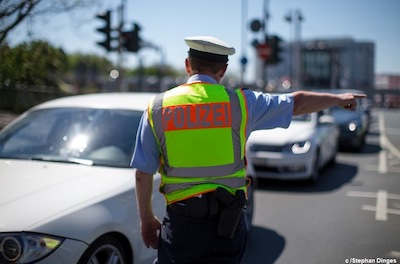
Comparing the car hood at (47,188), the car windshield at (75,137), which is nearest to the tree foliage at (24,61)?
the car windshield at (75,137)

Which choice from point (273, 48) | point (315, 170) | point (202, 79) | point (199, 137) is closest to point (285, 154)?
point (315, 170)

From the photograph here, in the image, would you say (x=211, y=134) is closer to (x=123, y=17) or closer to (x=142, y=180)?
(x=142, y=180)

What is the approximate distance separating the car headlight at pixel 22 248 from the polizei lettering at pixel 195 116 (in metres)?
1.10

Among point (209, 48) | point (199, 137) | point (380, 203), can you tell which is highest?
point (209, 48)

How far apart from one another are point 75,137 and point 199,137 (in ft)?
6.92

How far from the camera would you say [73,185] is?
3119 mm

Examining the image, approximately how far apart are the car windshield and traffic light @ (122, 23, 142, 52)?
987 cm

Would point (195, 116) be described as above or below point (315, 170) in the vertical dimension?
above

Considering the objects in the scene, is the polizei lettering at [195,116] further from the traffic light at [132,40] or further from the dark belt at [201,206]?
the traffic light at [132,40]

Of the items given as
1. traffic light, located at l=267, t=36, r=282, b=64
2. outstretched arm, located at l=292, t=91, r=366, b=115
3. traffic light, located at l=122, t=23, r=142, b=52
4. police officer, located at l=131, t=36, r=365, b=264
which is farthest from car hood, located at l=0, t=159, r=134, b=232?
traffic light, located at l=267, t=36, r=282, b=64

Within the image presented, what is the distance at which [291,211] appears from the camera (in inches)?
245

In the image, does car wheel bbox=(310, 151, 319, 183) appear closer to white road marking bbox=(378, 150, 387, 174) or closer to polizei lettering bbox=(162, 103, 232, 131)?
white road marking bbox=(378, 150, 387, 174)

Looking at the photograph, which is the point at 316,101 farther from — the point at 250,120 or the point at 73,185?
the point at 73,185

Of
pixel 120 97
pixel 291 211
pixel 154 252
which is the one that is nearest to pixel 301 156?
pixel 291 211
